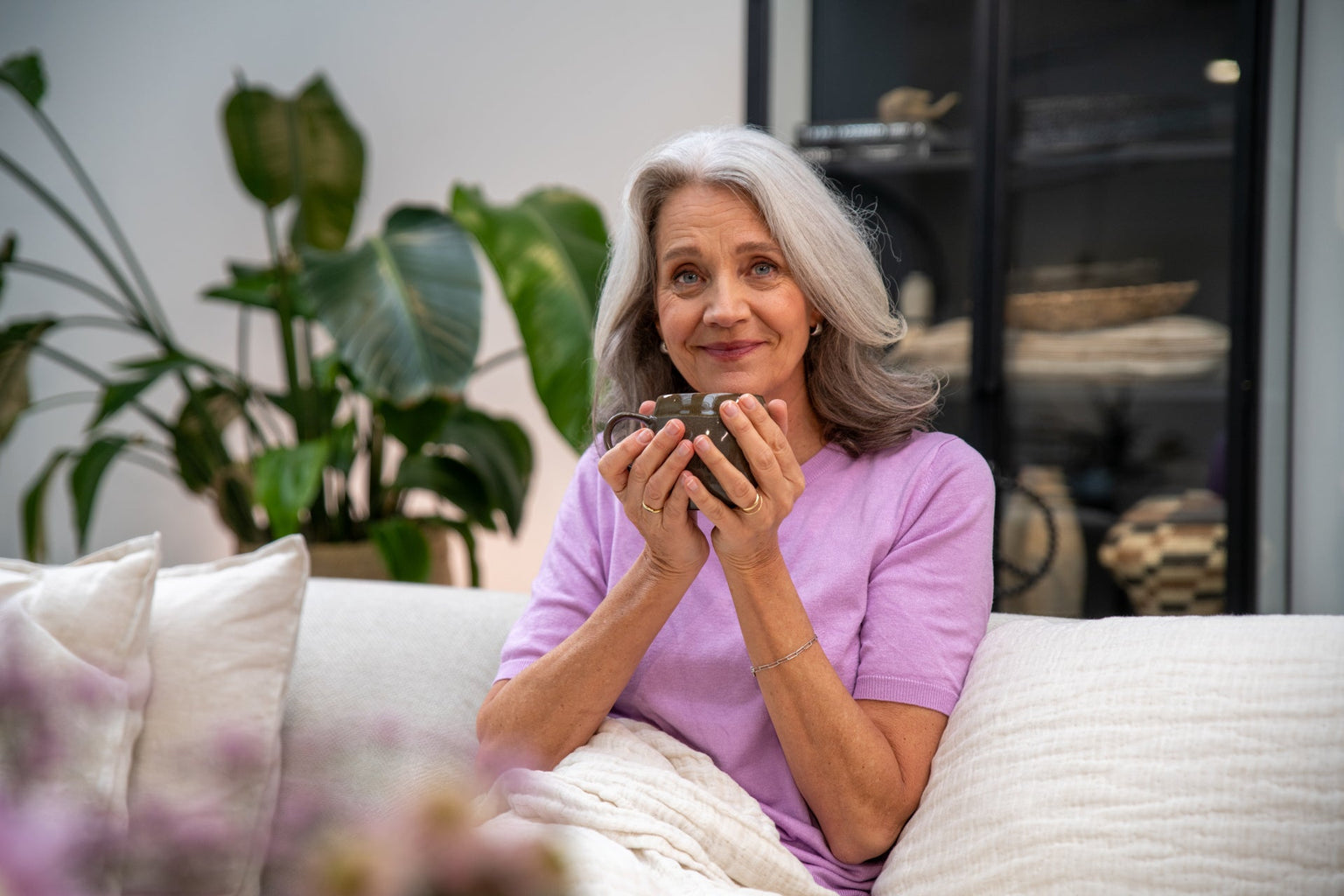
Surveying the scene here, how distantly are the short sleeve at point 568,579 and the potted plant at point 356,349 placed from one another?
2.25 feet

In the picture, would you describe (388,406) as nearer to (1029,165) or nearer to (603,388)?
(603,388)

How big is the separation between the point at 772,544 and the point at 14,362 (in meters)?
2.10

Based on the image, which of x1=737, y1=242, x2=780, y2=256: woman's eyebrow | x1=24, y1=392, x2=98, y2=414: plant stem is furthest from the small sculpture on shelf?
x1=24, y1=392, x2=98, y2=414: plant stem

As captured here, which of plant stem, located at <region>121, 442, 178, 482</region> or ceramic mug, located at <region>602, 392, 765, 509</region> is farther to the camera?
plant stem, located at <region>121, 442, 178, 482</region>

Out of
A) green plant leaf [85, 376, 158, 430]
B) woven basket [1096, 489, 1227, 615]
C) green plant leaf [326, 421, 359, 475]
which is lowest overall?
woven basket [1096, 489, 1227, 615]

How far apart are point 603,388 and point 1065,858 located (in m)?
0.79

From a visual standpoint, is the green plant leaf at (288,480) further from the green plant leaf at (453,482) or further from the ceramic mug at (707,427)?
the ceramic mug at (707,427)

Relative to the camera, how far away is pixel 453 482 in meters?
2.46

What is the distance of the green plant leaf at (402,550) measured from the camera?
2.32 m

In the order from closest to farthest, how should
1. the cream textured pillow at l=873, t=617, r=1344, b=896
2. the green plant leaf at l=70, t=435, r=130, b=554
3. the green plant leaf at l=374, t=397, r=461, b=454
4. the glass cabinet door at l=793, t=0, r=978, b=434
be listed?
the cream textured pillow at l=873, t=617, r=1344, b=896 → the green plant leaf at l=374, t=397, r=461, b=454 → the green plant leaf at l=70, t=435, r=130, b=554 → the glass cabinet door at l=793, t=0, r=978, b=434

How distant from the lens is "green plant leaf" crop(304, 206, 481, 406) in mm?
2066

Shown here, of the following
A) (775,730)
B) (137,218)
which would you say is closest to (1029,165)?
(775,730)

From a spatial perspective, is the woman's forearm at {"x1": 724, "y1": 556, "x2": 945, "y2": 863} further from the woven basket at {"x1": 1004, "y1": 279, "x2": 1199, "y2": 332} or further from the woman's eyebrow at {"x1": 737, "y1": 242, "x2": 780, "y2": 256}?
the woven basket at {"x1": 1004, "y1": 279, "x2": 1199, "y2": 332}

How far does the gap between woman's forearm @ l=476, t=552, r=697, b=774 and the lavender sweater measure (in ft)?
0.23
